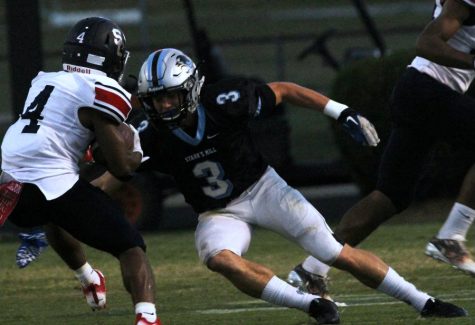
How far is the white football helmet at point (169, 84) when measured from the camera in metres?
7.82

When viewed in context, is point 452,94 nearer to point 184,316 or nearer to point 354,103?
point 184,316

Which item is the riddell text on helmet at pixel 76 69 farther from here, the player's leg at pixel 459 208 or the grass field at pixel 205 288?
the player's leg at pixel 459 208

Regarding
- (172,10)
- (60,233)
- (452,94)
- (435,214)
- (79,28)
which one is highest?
(79,28)

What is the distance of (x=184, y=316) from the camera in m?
8.63

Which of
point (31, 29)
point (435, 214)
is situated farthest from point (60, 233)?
point (435, 214)

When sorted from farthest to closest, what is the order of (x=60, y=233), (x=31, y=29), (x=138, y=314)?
(x=31, y=29)
(x=60, y=233)
(x=138, y=314)

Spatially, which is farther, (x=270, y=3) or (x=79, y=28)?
(x=270, y=3)

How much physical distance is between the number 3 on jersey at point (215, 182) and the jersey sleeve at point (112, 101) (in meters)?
0.69

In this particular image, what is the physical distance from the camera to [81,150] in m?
7.79

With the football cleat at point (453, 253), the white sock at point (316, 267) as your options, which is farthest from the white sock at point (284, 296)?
the football cleat at point (453, 253)

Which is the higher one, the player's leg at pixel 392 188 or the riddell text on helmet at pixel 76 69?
the riddell text on helmet at pixel 76 69

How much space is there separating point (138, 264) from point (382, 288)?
1253 mm

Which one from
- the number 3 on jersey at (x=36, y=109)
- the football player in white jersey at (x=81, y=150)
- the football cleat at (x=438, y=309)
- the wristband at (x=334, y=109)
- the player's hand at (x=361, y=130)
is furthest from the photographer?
the wristband at (x=334, y=109)

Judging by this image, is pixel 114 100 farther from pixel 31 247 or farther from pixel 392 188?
pixel 392 188
